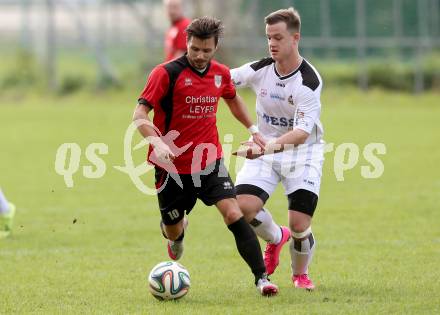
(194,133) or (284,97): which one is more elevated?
(284,97)

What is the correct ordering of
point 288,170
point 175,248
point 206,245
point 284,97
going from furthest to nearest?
point 206,245 < point 175,248 < point 288,170 < point 284,97

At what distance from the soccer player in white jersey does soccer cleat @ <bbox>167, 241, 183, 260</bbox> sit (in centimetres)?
65

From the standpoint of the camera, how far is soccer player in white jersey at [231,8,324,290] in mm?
7145

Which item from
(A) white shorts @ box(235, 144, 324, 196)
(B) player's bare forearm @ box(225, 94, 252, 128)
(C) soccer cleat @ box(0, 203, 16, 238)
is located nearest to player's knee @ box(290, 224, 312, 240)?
(A) white shorts @ box(235, 144, 324, 196)

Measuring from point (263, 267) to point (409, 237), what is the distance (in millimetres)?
3042

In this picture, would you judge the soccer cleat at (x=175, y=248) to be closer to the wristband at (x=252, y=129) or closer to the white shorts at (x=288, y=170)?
the white shorts at (x=288, y=170)

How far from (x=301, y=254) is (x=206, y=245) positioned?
6.87 ft

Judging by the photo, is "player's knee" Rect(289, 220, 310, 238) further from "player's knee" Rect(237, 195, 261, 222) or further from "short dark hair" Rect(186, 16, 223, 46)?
"short dark hair" Rect(186, 16, 223, 46)

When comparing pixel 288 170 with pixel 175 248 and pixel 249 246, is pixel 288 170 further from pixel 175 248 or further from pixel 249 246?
Answer: pixel 175 248

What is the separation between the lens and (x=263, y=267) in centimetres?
674

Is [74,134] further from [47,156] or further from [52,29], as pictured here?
[52,29]

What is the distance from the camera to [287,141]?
277 inches

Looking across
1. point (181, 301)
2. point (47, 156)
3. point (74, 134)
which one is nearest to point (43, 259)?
point (181, 301)

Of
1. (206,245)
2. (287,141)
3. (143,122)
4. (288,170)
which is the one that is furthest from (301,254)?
(206,245)
